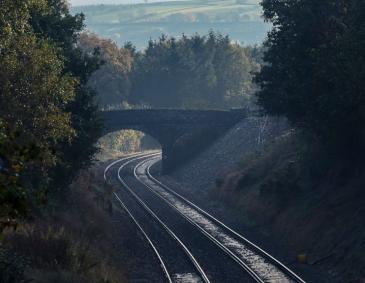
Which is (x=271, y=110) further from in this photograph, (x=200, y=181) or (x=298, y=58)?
(x=200, y=181)

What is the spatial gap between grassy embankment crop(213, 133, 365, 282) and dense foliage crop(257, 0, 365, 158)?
207 cm

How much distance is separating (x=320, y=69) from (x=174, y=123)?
141 feet

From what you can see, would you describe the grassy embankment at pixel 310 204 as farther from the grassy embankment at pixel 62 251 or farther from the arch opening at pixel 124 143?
the arch opening at pixel 124 143

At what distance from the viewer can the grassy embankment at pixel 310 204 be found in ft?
86.5

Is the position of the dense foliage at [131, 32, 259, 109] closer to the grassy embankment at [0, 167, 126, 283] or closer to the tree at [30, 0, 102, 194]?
the tree at [30, 0, 102, 194]

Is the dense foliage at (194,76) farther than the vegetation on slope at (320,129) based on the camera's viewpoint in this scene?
Yes

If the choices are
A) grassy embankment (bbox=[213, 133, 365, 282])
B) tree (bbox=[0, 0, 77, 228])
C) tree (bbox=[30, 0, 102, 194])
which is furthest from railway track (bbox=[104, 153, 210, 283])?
tree (bbox=[0, 0, 77, 228])

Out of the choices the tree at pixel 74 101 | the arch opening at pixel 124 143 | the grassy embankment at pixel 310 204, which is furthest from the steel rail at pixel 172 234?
the arch opening at pixel 124 143

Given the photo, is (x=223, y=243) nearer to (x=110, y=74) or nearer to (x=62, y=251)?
(x=62, y=251)

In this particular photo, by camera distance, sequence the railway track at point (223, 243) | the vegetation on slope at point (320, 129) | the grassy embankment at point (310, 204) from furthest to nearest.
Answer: the vegetation on slope at point (320, 129)
the grassy embankment at point (310, 204)
the railway track at point (223, 243)

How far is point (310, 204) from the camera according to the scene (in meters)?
33.5

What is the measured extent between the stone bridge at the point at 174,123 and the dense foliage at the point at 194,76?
30.3 metres

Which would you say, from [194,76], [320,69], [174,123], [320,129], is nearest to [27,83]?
[320,69]

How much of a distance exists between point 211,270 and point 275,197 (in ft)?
43.2
